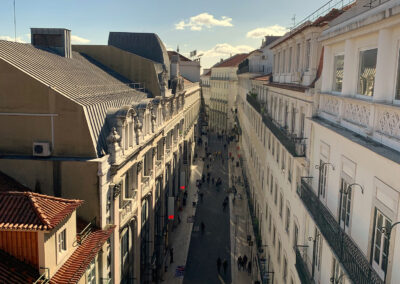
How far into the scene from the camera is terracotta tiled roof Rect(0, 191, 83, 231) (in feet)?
41.9

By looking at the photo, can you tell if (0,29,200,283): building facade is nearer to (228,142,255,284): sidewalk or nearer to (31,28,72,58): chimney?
(31,28,72,58): chimney

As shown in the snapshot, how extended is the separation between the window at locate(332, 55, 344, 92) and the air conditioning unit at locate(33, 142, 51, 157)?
12.8 m

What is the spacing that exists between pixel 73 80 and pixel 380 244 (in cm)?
1878

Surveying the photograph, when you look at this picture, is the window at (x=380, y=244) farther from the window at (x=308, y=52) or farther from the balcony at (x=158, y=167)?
the balcony at (x=158, y=167)

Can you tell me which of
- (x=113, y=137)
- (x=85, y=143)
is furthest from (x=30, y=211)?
(x=113, y=137)

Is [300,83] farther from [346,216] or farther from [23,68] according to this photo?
[23,68]

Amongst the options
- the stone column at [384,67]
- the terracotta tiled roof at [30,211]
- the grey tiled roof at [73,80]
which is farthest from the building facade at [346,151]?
the grey tiled roof at [73,80]

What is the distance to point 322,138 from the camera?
50.3 ft

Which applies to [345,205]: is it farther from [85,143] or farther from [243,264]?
[243,264]

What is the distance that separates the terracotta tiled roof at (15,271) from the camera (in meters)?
12.6

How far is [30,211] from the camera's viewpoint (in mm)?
13289

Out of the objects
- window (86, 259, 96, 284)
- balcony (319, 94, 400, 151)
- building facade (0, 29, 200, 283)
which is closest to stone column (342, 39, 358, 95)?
balcony (319, 94, 400, 151)

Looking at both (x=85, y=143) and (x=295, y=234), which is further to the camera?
(x=295, y=234)

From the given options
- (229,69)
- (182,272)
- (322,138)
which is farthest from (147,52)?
(229,69)
